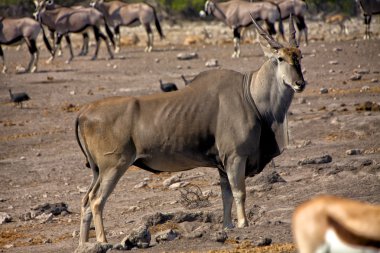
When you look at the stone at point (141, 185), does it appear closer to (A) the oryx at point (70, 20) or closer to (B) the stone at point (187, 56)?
(B) the stone at point (187, 56)

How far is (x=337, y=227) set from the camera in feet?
14.8

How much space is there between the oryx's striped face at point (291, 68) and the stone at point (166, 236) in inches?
63.6

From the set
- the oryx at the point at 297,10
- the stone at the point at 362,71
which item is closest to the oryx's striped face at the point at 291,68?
the stone at the point at 362,71

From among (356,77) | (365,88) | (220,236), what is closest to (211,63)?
(356,77)

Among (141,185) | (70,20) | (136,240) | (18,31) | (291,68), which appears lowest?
(70,20)

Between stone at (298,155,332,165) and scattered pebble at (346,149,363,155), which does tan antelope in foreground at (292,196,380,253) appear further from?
scattered pebble at (346,149,363,155)

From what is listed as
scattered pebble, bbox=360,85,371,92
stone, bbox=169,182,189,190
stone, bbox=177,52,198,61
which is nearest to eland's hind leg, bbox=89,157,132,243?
stone, bbox=169,182,189,190

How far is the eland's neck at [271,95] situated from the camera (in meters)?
9.37

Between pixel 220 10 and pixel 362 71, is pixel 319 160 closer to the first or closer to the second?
pixel 362 71

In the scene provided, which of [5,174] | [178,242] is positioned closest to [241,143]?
[178,242]

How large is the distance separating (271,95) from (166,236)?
165cm

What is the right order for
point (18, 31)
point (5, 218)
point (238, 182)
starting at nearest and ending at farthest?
point (238, 182) < point (5, 218) < point (18, 31)

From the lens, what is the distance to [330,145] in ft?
44.6

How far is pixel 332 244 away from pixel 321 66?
62.9 feet
